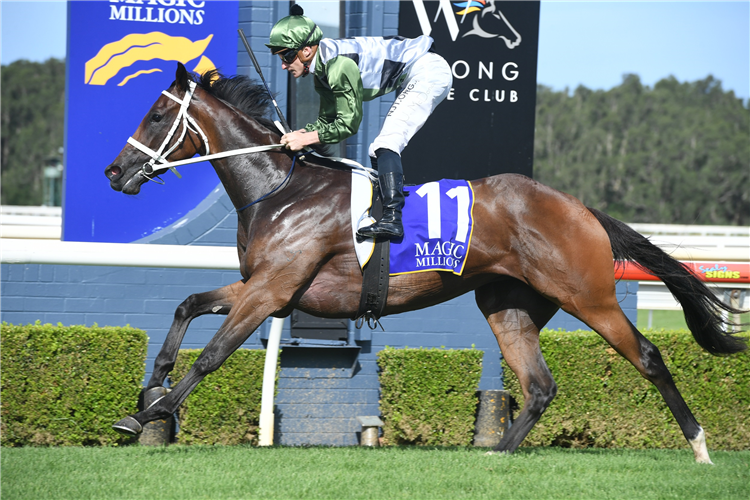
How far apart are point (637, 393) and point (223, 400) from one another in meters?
2.88

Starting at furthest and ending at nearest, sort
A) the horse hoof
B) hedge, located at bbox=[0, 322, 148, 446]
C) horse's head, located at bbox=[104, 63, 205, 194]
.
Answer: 1. hedge, located at bbox=[0, 322, 148, 446]
2. horse's head, located at bbox=[104, 63, 205, 194]
3. the horse hoof

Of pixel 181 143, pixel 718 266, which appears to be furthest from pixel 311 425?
A: pixel 718 266

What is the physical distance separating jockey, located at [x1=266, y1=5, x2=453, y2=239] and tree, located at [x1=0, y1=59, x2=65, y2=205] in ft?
173

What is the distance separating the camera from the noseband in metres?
3.75

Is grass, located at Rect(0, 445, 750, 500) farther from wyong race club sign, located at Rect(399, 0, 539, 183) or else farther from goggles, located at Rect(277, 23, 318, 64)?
wyong race club sign, located at Rect(399, 0, 539, 183)

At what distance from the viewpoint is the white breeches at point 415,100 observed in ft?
12.5

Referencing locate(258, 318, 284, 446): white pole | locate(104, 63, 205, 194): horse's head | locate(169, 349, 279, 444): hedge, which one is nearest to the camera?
locate(104, 63, 205, 194): horse's head

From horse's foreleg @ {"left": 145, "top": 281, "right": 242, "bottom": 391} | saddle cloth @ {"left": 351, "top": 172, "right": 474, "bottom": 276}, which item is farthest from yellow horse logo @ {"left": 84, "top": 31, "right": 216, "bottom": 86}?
saddle cloth @ {"left": 351, "top": 172, "right": 474, "bottom": 276}

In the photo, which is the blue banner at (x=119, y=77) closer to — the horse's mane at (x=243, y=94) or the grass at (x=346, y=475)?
the horse's mane at (x=243, y=94)

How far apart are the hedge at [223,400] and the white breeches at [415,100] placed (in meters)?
1.95

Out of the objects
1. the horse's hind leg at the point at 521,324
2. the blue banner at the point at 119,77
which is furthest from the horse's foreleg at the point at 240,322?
the blue banner at the point at 119,77

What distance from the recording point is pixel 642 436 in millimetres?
5168

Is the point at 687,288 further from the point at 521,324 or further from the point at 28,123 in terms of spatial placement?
the point at 28,123

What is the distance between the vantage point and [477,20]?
6086 mm
